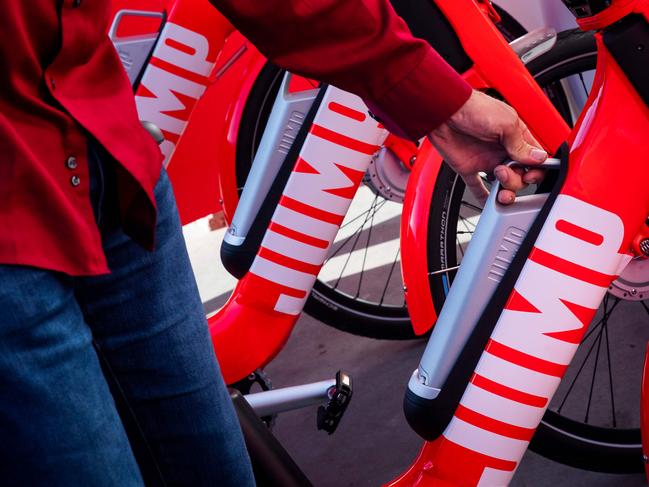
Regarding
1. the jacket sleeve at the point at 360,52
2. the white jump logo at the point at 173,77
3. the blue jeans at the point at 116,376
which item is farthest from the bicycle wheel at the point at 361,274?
the blue jeans at the point at 116,376

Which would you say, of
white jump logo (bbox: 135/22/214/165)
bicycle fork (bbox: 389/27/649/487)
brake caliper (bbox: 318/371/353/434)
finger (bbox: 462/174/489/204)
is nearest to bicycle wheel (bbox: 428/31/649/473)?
brake caliper (bbox: 318/371/353/434)

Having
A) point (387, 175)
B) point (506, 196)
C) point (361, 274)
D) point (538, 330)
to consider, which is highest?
point (506, 196)

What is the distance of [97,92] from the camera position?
0.82 m

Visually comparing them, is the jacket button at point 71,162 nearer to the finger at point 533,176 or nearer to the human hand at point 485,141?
the human hand at point 485,141

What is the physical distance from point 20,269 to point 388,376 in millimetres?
1650

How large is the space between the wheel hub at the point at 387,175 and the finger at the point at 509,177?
1147mm

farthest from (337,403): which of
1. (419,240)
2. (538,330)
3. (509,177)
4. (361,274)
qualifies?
(361,274)

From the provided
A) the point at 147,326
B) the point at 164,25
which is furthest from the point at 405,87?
the point at 164,25

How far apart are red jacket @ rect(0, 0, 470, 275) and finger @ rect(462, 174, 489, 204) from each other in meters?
0.14

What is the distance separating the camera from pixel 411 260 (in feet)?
5.46

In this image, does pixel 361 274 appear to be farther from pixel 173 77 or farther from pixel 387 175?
pixel 173 77

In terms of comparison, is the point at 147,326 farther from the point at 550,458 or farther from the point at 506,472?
the point at 550,458

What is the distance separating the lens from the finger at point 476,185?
3.51 feet

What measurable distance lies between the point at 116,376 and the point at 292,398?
0.81 metres
